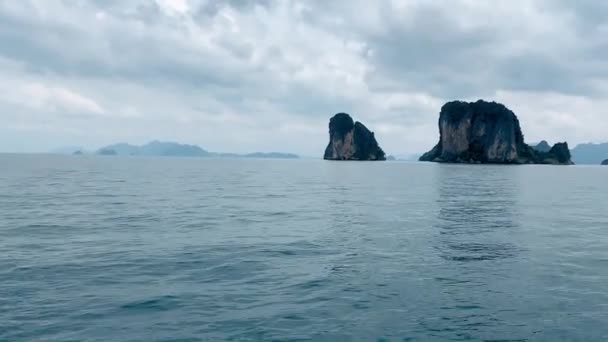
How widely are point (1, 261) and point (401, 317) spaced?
16.1 meters

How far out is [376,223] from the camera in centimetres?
2892

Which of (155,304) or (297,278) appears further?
(297,278)

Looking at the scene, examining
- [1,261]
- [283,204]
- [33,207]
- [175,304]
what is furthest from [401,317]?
[33,207]

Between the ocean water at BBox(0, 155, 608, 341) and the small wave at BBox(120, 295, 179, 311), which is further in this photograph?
the small wave at BBox(120, 295, 179, 311)

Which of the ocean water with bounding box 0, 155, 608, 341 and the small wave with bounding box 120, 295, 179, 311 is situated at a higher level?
the ocean water with bounding box 0, 155, 608, 341

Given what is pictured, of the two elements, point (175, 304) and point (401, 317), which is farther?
point (175, 304)

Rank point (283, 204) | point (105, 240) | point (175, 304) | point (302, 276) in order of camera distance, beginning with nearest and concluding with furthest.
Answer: point (175, 304), point (302, 276), point (105, 240), point (283, 204)

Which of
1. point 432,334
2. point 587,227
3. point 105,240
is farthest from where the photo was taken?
point 587,227

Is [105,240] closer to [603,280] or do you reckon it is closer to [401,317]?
[401,317]

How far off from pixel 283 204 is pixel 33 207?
69.0ft

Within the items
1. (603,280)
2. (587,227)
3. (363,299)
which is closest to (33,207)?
(363,299)

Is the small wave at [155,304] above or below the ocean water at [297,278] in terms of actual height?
below

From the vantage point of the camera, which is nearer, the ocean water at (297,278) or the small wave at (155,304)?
the ocean water at (297,278)

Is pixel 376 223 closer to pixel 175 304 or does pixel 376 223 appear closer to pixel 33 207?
pixel 175 304
